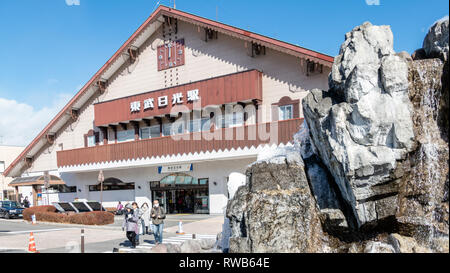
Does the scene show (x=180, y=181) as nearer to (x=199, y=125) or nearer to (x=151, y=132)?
(x=199, y=125)

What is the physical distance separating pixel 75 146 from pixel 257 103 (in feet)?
60.2

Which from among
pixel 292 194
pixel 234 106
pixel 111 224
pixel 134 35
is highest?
pixel 134 35

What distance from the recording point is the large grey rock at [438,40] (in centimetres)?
885

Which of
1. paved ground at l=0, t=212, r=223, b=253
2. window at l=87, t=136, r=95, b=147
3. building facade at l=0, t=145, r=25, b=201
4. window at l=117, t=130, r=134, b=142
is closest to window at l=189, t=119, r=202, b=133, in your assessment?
window at l=117, t=130, r=134, b=142

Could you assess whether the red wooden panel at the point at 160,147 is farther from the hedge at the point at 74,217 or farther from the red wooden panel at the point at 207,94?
the hedge at the point at 74,217

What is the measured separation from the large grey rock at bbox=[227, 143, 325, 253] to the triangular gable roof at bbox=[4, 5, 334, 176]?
1227 cm

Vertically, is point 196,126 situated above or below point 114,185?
above

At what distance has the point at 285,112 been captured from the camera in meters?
24.3

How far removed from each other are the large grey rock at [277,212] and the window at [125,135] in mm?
21649

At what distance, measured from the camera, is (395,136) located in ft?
28.4

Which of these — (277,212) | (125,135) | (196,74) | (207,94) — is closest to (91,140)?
(125,135)

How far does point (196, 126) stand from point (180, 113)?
1.50 m
